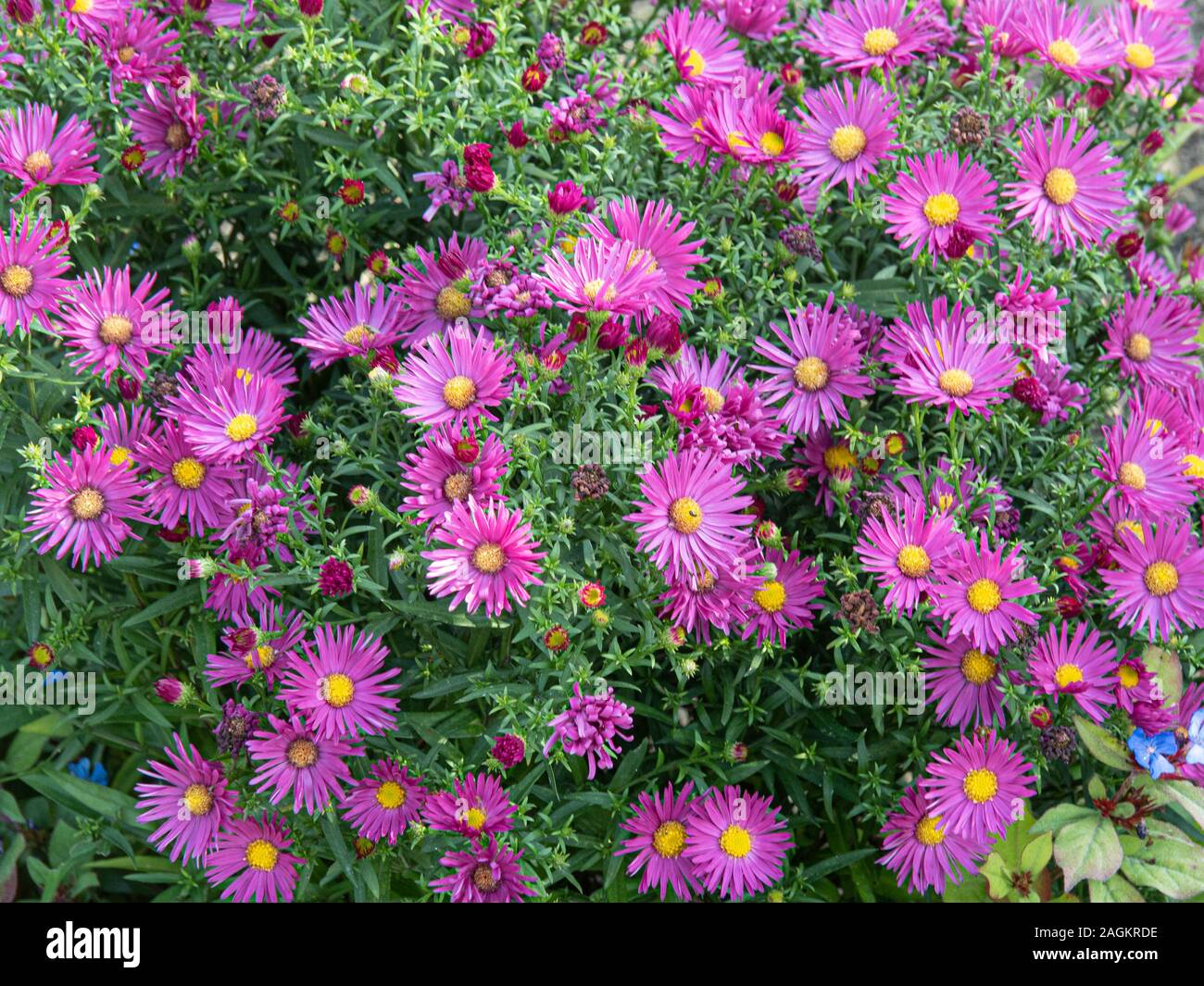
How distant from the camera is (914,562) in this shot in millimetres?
2439

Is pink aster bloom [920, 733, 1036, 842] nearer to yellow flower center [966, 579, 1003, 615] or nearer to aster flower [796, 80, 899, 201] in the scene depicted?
yellow flower center [966, 579, 1003, 615]

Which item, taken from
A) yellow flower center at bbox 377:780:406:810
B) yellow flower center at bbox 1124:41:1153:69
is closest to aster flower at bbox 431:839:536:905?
yellow flower center at bbox 377:780:406:810

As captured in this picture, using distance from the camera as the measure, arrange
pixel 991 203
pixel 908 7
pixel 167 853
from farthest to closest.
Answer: pixel 908 7
pixel 167 853
pixel 991 203

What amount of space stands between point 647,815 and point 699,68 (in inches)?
70.1

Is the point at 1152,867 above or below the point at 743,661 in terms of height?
below

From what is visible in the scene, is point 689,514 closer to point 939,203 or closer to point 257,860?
point 939,203

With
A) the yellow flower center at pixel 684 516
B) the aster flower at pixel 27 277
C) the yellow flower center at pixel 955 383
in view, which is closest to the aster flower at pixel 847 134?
the yellow flower center at pixel 955 383

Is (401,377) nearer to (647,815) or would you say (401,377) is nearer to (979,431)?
(647,815)

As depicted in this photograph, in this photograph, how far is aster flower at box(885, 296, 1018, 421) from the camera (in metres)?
2.54

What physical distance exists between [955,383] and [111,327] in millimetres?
1801

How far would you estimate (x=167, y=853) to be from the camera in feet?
9.86

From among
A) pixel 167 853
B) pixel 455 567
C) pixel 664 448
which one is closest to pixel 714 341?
pixel 664 448

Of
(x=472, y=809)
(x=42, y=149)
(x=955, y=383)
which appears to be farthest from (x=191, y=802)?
(x=955, y=383)

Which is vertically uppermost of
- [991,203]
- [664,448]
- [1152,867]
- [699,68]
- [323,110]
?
[699,68]
